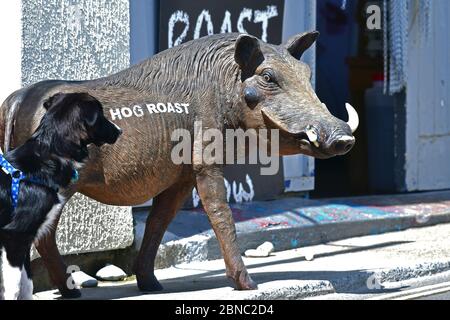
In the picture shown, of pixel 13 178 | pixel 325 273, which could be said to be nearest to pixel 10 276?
pixel 13 178

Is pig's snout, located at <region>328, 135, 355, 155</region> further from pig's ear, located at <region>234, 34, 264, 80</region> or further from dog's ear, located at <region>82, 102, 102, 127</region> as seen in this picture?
dog's ear, located at <region>82, 102, 102, 127</region>

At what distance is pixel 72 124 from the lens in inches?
236

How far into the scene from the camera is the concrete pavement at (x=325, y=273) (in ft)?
23.7

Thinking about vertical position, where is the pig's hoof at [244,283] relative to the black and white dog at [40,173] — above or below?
below

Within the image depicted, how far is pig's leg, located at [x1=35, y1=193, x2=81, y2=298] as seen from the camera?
682cm

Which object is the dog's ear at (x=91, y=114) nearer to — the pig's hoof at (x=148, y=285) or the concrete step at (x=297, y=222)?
the pig's hoof at (x=148, y=285)

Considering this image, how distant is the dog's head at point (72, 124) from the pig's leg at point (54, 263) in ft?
2.96

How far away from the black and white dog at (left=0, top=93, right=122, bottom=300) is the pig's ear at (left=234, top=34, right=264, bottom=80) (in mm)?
1168

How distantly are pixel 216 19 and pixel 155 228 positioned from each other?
9.33 ft

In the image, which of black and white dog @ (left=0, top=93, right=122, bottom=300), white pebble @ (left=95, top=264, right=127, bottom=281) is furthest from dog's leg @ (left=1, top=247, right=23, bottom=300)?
white pebble @ (left=95, top=264, right=127, bottom=281)

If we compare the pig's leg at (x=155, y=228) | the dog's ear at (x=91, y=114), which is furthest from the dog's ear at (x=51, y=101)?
the pig's leg at (x=155, y=228)
